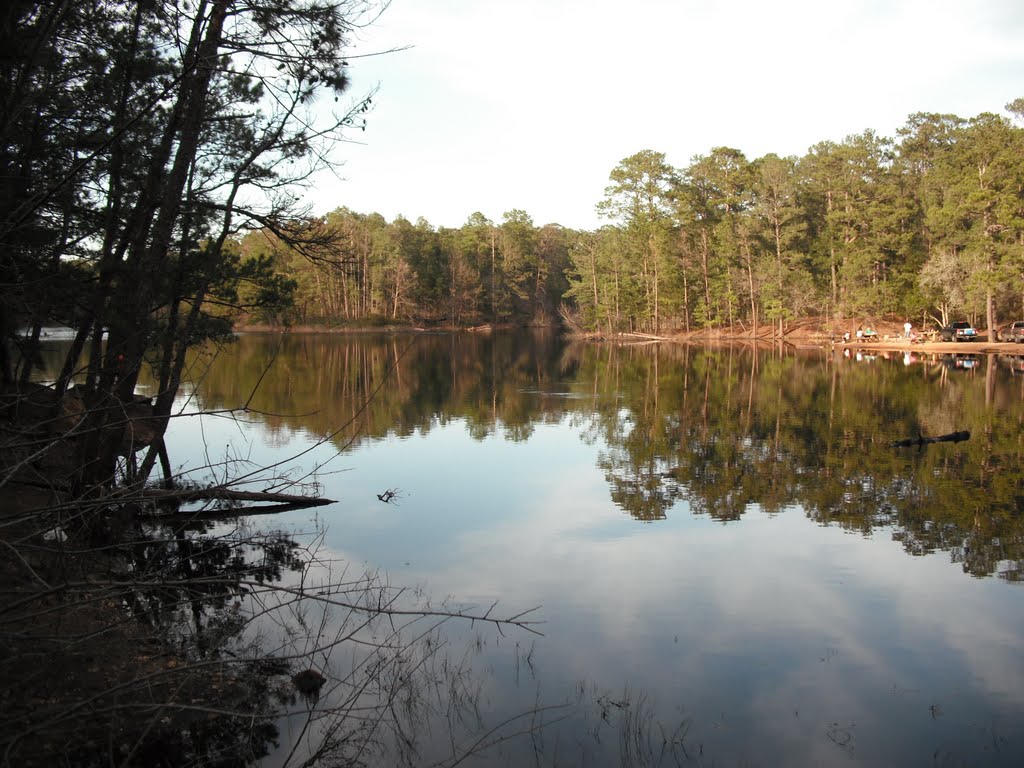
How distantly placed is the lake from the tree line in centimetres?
2443

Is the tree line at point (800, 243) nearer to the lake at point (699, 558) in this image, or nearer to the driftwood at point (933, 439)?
the lake at point (699, 558)

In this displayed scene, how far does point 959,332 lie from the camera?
48688 mm

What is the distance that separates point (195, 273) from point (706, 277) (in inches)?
2212

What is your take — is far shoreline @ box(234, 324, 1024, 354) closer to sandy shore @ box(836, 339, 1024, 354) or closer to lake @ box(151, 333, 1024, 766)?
sandy shore @ box(836, 339, 1024, 354)

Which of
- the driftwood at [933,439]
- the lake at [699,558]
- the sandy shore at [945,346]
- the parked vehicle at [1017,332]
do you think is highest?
the parked vehicle at [1017,332]

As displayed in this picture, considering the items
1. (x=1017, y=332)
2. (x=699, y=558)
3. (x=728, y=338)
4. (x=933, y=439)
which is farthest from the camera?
(x=728, y=338)

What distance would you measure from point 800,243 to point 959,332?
16349 millimetres

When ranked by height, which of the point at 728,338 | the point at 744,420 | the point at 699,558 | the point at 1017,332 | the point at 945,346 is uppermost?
the point at 1017,332

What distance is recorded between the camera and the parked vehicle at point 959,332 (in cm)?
4853

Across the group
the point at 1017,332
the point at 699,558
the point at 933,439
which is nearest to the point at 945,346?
the point at 1017,332

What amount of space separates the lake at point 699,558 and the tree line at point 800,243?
80.1 feet

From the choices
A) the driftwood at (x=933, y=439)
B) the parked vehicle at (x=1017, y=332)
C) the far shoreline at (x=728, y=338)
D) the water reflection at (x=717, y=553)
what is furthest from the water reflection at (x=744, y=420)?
the parked vehicle at (x=1017, y=332)

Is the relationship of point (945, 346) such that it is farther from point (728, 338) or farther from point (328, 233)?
point (328, 233)

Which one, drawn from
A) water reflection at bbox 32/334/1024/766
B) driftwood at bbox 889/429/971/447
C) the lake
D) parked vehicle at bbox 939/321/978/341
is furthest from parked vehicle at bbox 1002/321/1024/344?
driftwood at bbox 889/429/971/447
